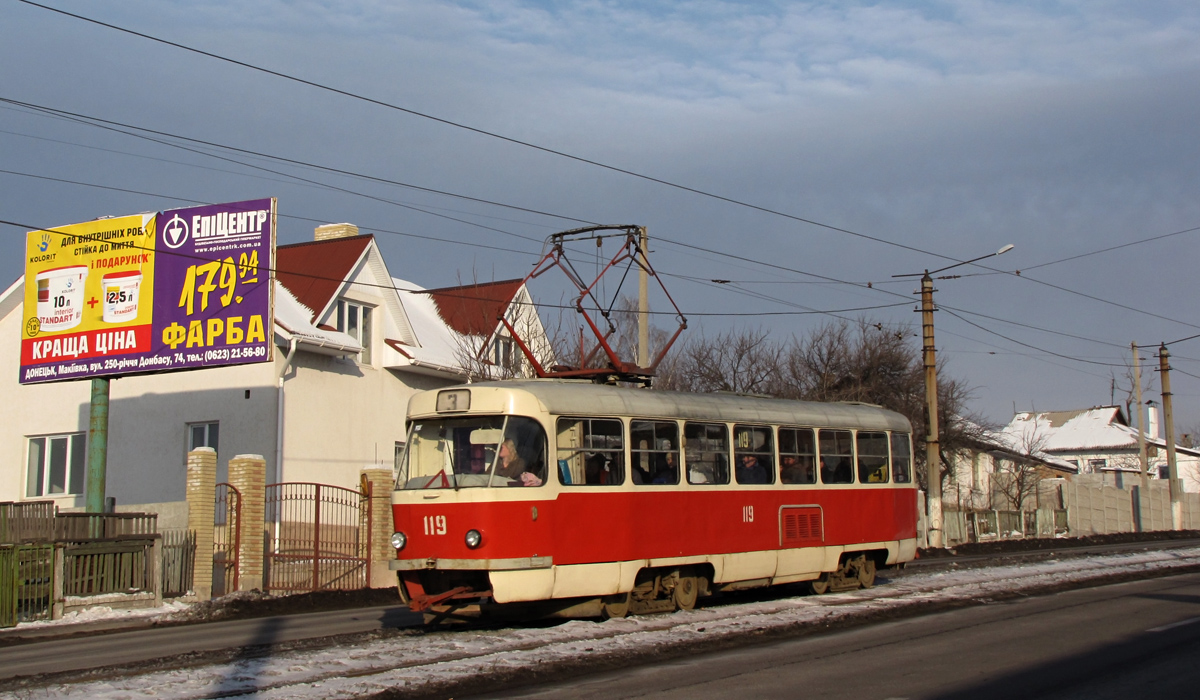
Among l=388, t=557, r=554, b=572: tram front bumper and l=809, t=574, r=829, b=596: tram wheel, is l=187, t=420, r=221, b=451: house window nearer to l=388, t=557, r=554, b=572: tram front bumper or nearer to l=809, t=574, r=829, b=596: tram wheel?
l=809, t=574, r=829, b=596: tram wheel

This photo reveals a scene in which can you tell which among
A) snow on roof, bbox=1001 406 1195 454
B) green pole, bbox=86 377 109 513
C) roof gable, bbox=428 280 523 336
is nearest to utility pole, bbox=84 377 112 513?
green pole, bbox=86 377 109 513

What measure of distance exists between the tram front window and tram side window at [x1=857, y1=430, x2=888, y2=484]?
22.4 ft

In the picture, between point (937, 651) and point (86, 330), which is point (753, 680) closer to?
point (937, 651)

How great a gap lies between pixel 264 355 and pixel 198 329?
167cm

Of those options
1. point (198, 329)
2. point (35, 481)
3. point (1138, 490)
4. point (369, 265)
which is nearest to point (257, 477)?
point (198, 329)

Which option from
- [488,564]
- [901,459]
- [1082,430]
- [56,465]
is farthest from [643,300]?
[1082,430]

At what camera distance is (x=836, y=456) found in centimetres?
1711

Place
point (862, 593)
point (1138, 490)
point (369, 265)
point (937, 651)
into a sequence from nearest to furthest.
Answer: point (937, 651)
point (862, 593)
point (369, 265)
point (1138, 490)

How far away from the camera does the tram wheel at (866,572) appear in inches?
695

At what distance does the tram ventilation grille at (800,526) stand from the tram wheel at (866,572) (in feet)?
5.25

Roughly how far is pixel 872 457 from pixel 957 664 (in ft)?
24.9

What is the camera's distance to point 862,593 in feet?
55.1

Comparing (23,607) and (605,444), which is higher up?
(605,444)

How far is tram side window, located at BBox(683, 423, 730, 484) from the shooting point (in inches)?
567
